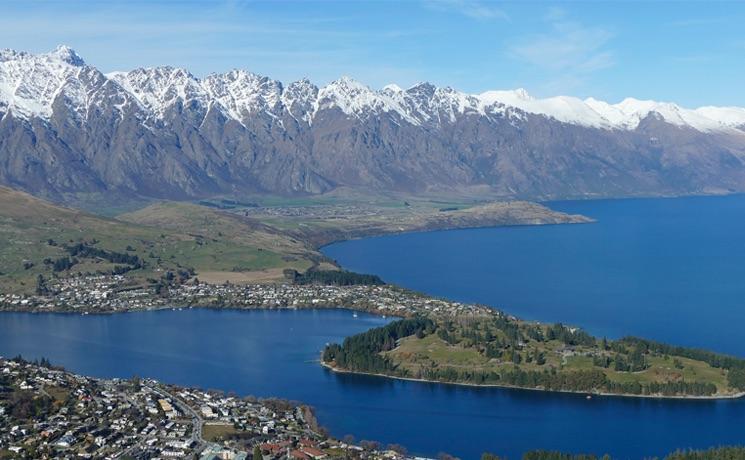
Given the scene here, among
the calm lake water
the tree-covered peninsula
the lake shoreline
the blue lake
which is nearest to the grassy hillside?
the blue lake

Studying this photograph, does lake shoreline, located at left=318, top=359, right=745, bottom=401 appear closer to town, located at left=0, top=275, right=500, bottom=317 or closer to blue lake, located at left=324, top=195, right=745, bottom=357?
blue lake, located at left=324, top=195, right=745, bottom=357

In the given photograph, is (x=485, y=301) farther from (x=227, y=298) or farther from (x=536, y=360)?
(x=536, y=360)

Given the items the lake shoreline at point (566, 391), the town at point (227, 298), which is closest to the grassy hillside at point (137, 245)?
the town at point (227, 298)

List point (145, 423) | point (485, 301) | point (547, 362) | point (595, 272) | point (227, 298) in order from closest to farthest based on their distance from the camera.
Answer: point (145, 423)
point (547, 362)
point (485, 301)
point (227, 298)
point (595, 272)

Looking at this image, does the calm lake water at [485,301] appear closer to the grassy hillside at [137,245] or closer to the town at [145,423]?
the town at [145,423]

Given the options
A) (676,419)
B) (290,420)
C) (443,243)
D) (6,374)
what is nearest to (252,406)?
(290,420)

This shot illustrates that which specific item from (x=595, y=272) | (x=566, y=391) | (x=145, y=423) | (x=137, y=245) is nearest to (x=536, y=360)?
(x=566, y=391)

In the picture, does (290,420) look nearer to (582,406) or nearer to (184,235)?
(582,406)
